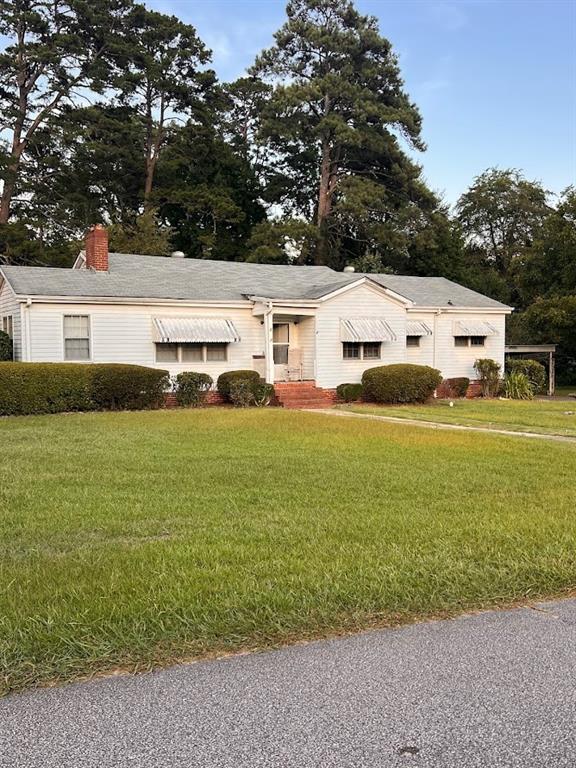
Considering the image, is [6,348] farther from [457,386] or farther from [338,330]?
[457,386]

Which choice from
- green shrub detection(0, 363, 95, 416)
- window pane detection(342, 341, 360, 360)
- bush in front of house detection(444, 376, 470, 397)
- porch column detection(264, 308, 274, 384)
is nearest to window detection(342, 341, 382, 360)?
window pane detection(342, 341, 360, 360)

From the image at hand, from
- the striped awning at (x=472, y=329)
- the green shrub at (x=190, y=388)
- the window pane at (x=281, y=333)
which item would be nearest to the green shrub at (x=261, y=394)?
the green shrub at (x=190, y=388)

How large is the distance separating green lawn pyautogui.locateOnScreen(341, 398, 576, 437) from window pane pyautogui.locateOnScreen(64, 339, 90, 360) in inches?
305

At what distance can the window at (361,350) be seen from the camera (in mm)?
21406

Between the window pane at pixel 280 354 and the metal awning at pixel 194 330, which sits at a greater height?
the metal awning at pixel 194 330

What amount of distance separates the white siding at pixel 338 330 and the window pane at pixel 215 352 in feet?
10.1

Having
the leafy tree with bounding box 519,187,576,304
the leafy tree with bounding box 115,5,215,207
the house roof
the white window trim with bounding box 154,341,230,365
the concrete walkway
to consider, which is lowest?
the concrete walkway

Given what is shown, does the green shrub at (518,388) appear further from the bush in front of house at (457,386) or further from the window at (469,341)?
the window at (469,341)

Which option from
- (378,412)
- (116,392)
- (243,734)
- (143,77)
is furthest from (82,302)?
(143,77)

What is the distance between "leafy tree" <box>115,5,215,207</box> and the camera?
115ft

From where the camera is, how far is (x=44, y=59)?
32.3 meters

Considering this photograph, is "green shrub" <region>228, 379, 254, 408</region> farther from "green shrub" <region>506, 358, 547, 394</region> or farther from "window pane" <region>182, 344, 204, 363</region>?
"green shrub" <region>506, 358, 547, 394</region>

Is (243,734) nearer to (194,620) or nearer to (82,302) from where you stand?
(194,620)

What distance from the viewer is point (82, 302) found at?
18000 millimetres
